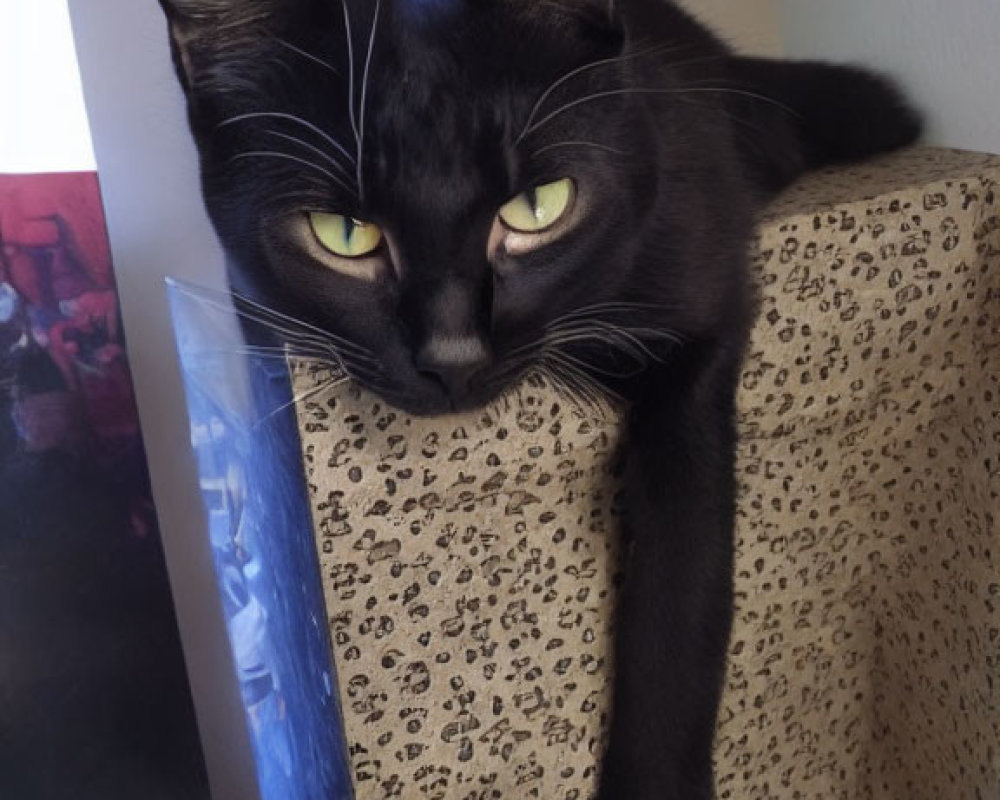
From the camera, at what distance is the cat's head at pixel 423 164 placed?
61 cm

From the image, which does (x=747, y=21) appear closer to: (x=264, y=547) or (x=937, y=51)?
(x=937, y=51)

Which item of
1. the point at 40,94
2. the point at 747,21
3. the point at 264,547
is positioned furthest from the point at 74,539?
the point at 747,21

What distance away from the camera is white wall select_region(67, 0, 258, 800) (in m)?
1.02

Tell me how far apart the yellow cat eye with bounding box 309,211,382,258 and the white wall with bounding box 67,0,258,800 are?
0.37 m

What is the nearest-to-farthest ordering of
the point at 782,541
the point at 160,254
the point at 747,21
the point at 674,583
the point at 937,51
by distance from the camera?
1. the point at 674,583
2. the point at 782,541
3. the point at 937,51
4. the point at 160,254
5. the point at 747,21

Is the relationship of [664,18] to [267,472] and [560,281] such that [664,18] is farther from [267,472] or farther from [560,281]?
[267,472]

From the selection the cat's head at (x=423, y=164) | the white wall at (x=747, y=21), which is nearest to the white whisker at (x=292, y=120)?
the cat's head at (x=423, y=164)

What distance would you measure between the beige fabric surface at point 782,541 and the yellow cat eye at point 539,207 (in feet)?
0.43

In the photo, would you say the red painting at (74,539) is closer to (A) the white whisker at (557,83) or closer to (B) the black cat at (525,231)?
(B) the black cat at (525,231)

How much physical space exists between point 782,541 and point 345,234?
50cm

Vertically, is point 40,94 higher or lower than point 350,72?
higher

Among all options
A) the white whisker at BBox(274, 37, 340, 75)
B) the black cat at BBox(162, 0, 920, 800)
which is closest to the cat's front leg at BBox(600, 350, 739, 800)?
the black cat at BBox(162, 0, 920, 800)

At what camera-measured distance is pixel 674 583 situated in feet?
2.55

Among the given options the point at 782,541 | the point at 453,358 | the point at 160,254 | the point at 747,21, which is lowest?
the point at 782,541
